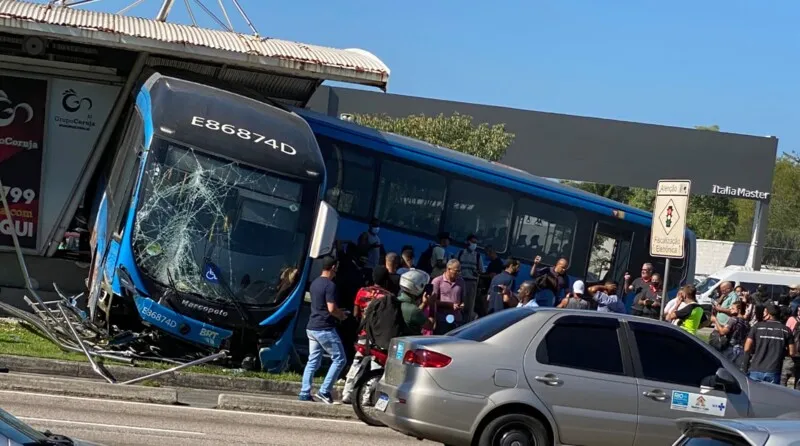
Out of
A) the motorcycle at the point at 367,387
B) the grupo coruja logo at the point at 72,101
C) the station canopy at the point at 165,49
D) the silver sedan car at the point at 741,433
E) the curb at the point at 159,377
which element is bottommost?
the curb at the point at 159,377

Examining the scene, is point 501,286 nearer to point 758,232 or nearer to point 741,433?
point 741,433

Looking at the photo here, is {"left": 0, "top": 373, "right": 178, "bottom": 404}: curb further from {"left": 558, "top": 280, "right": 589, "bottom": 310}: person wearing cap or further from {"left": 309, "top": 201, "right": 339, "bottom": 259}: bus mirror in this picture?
{"left": 558, "top": 280, "right": 589, "bottom": 310}: person wearing cap

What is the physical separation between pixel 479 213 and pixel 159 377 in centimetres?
882

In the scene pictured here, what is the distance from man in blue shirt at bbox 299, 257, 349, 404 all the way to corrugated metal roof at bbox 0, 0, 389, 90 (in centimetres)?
580

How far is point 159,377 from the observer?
1487 centimetres

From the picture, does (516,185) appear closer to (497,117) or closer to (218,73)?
(218,73)

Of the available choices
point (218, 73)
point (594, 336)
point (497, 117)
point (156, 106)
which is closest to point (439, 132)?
point (497, 117)

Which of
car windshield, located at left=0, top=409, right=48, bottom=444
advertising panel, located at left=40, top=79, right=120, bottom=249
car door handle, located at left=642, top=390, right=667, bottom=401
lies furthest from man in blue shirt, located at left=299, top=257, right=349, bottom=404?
car windshield, located at left=0, top=409, right=48, bottom=444

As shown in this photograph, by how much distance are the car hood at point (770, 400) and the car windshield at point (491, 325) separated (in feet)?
7.13

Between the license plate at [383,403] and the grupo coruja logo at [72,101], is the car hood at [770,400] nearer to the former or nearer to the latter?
the license plate at [383,403]

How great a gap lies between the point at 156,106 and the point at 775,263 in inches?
2096

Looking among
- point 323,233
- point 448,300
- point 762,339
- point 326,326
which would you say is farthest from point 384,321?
point 762,339

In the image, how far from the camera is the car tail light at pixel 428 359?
33.3ft

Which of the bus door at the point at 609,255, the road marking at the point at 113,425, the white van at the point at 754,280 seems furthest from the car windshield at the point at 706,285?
the road marking at the point at 113,425
